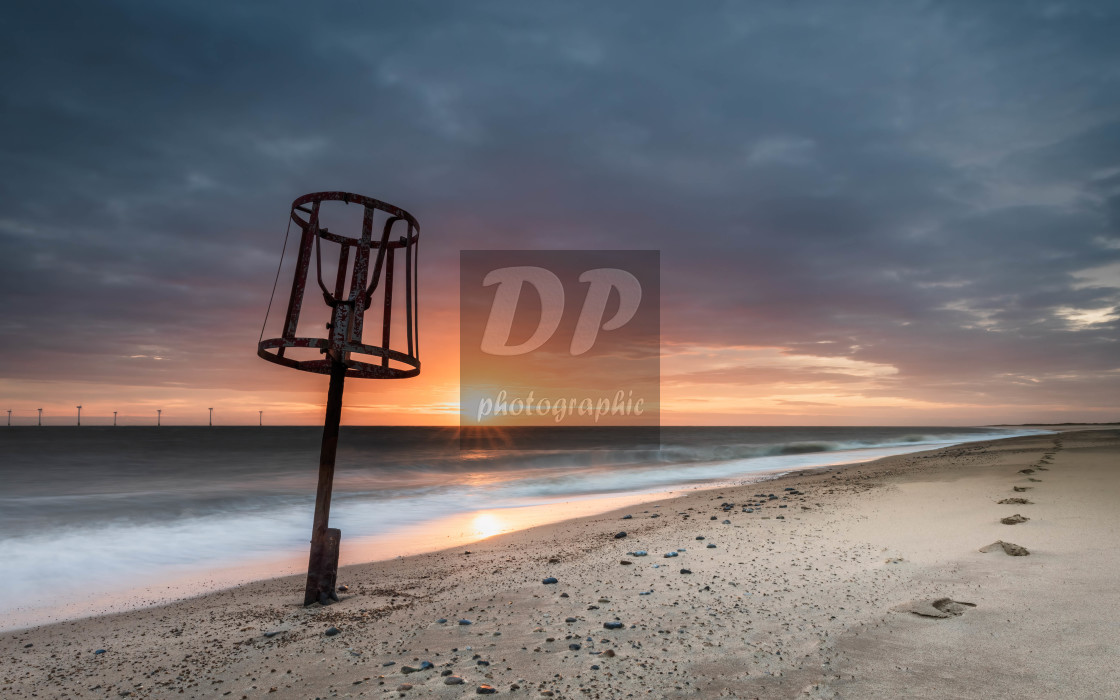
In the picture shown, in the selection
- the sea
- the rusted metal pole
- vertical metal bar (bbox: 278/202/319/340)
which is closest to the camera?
vertical metal bar (bbox: 278/202/319/340)

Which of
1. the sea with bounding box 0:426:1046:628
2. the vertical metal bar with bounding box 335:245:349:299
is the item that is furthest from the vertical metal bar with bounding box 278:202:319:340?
the sea with bounding box 0:426:1046:628

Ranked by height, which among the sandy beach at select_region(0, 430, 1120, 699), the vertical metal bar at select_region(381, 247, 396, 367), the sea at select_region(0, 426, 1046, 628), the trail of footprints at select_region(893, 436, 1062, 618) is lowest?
the sea at select_region(0, 426, 1046, 628)

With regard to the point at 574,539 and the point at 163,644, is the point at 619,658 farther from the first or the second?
the point at 574,539

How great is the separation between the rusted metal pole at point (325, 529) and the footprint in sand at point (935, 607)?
5.97m

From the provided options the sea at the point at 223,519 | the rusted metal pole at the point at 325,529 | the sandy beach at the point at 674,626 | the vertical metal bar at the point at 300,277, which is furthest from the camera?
the sea at the point at 223,519

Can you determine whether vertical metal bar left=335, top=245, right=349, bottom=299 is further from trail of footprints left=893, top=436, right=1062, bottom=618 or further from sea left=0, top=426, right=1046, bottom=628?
trail of footprints left=893, top=436, right=1062, bottom=618

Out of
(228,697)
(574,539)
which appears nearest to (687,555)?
(574,539)

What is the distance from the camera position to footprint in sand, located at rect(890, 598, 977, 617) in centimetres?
505

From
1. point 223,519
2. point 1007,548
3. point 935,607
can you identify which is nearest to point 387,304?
point 935,607

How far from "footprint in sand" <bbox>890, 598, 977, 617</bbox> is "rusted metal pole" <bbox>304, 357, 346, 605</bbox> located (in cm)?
597

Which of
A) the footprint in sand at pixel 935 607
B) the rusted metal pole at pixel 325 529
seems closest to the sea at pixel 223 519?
the rusted metal pole at pixel 325 529

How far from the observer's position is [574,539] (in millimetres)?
9836

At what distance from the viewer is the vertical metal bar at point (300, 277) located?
5.99 meters

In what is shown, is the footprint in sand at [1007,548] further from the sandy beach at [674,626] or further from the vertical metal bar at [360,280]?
the vertical metal bar at [360,280]
